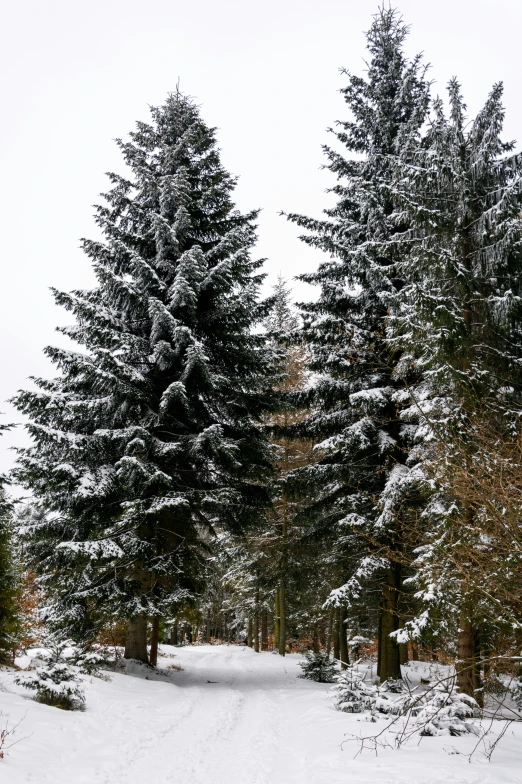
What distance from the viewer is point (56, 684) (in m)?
7.61

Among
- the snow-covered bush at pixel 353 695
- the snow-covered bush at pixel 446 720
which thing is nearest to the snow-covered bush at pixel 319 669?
the snow-covered bush at pixel 353 695

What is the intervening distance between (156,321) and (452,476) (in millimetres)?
9122

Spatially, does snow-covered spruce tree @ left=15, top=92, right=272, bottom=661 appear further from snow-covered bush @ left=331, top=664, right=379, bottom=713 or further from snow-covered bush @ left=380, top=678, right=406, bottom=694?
snow-covered bush @ left=380, top=678, right=406, bottom=694

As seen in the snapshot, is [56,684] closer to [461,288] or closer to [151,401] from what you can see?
[151,401]

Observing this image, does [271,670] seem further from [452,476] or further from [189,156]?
[189,156]

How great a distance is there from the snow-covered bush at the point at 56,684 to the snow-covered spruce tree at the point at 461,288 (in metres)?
5.67

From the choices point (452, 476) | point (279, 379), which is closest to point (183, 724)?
point (452, 476)

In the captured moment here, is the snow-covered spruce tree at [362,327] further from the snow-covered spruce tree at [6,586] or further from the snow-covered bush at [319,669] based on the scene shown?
the snow-covered spruce tree at [6,586]

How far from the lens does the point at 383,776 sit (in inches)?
214

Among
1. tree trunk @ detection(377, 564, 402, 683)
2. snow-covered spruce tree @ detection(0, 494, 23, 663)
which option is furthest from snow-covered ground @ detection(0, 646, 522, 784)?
tree trunk @ detection(377, 564, 402, 683)

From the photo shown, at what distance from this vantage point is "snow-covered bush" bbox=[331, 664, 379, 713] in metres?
8.91

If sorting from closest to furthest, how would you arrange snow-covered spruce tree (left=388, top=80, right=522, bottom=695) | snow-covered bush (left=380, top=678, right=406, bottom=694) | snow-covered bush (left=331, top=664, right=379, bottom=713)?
snow-covered spruce tree (left=388, top=80, right=522, bottom=695) → snow-covered bush (left=331, top=664, right=379, bottom=713) → snow-covered bush (left=380, top=678, right=406, bottom=694)

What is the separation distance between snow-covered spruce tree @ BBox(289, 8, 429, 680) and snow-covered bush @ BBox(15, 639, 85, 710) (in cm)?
587

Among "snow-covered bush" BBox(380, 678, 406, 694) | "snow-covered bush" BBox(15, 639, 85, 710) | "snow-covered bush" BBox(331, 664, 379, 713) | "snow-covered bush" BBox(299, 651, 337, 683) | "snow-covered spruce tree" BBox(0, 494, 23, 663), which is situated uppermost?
"snow-covered spruce tree" BBox(0, 494, 23, 663)
